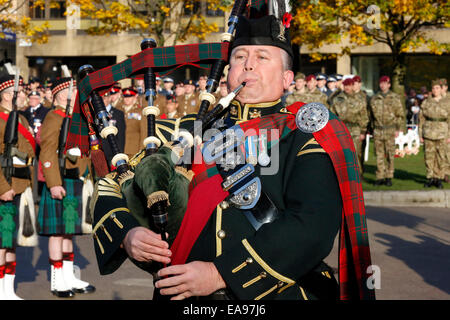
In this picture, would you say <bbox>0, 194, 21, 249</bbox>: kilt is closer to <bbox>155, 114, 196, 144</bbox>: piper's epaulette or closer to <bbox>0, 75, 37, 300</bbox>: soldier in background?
<bbox>0, 75, 37, 300</bbox>: soldier in background

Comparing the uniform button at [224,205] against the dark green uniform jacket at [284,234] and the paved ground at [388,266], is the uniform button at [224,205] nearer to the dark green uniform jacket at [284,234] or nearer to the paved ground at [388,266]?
the dark green uniform jacket at [284,234]

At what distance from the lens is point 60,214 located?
7.06m

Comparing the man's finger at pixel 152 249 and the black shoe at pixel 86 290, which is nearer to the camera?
the man's finger at pixel 152 249

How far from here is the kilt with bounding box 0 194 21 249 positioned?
252 inches

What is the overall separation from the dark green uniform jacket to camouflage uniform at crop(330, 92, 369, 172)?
12.2 meters

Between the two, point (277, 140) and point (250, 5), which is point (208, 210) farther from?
point (250, 5)

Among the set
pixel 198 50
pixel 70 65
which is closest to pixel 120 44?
pixel 70 65

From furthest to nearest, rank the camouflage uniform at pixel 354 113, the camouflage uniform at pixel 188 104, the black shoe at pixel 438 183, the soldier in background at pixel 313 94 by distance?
the camouflage uniform at pixel 188 104
the soldier in background at pixel 313 94
the camouflage uniform at pixel 354 113
the black shoe at pixel 438 183

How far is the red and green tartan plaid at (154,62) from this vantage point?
111 inches

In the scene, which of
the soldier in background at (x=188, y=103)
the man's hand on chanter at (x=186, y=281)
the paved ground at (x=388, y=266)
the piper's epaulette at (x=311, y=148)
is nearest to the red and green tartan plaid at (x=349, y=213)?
the piper's epaulette at (x=311, y=148)

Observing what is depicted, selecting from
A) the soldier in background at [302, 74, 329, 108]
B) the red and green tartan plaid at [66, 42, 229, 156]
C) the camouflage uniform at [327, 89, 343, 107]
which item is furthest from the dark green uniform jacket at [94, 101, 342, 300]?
the soldier in background at [302, 74, 329, 108]

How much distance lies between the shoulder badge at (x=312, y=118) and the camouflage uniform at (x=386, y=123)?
1211 centimetres

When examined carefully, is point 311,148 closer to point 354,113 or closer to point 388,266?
point 388,266

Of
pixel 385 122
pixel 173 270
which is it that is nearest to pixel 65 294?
pixel 173 270
